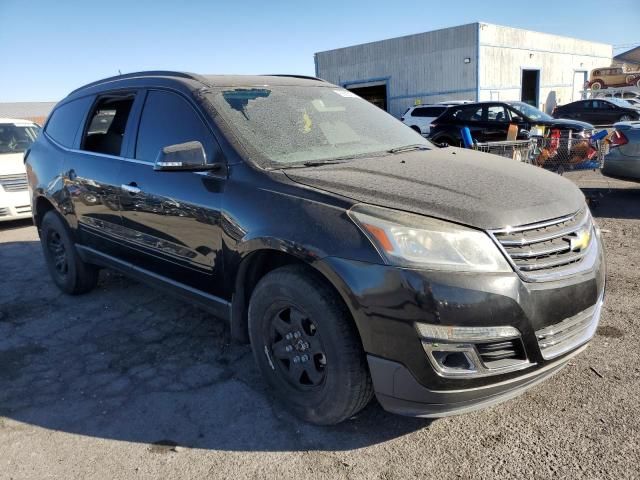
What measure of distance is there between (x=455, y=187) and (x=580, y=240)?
2.16ft

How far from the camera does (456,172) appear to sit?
2850 millimetres

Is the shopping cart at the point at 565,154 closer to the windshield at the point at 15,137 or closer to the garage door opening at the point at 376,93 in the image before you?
the windshield at the point at 15,137

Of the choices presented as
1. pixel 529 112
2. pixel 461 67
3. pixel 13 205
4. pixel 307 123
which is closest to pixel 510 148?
pixel 307 123

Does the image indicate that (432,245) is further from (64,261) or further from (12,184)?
(12,184)

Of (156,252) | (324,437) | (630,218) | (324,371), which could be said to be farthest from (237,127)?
(630,218)

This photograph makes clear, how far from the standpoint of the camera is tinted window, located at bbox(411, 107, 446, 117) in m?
18.3

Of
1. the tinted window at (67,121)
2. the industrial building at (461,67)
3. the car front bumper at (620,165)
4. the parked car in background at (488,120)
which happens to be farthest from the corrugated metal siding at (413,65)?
the tinted window at (67,121)

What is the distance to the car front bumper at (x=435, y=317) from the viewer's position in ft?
6.97

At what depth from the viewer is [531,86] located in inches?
1355

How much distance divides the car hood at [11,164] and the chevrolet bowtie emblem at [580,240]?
8538mm

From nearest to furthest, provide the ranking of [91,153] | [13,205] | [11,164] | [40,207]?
[91,153], [40,207], [13,205], [11,164]

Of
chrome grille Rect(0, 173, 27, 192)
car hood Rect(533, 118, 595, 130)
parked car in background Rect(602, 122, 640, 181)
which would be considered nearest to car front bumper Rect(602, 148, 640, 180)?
parked car in background Rect(602, 122, 640, 181)

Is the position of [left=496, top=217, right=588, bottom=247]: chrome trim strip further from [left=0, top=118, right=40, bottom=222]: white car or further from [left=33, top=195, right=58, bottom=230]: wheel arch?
[left=0, top=118, right=40, bottom=222]: white car

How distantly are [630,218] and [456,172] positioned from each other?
516cm
